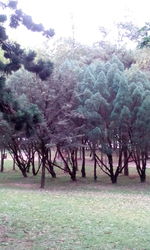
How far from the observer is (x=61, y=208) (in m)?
10.9

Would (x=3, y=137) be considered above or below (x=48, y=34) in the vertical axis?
below

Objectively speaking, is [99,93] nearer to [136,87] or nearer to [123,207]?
[136,87]

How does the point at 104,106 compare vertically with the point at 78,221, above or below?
above

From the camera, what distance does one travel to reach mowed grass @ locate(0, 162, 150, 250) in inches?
261

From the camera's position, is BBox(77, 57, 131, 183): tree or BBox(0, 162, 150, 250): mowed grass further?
BBox(77, 57, 131, 183): tree

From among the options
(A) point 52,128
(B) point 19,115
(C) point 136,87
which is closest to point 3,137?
(A) point 52,128

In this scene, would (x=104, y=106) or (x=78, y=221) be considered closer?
(x=78, y=221)

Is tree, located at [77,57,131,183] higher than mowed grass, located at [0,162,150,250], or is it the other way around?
tree, located at [77,57,131,183]

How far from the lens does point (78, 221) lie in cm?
877

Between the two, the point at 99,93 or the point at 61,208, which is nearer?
the point at 61,208

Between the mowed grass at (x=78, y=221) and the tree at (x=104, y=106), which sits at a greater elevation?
the tree at (x=104, y=106)

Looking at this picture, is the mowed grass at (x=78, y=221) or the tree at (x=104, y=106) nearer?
the mowed grass at (x=78, y=221)

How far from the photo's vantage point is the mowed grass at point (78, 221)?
6629 mm

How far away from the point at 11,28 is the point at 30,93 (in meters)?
8.53
